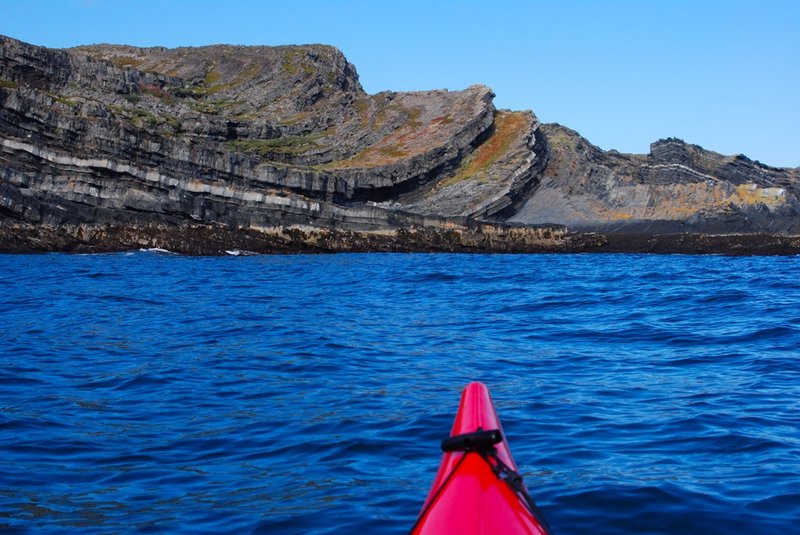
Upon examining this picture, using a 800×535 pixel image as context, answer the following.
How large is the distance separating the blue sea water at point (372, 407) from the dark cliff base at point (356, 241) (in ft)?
58.5

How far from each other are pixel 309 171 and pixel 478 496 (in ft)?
147

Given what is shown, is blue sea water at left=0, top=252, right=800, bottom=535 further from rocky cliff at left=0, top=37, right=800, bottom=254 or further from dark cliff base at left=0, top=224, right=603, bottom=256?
rocky cliff at left=0, top=37, right=800, bottom=254

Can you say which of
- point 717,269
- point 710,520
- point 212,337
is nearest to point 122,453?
point 710,520

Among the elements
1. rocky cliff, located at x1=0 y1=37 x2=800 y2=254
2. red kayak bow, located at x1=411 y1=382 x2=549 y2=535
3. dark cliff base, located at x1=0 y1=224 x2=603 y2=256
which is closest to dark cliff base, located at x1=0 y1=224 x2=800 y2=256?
dark cliff base, located at x1=0 y1=224 x2=603 y2=256

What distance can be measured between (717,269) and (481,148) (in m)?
31.6

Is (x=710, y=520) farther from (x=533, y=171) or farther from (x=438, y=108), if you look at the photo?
(x=438, y=108)

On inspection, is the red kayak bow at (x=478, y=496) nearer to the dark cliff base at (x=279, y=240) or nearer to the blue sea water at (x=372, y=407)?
the blue sea water at (x=372, y=407)

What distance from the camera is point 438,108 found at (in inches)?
2596

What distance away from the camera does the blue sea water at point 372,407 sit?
6.50m

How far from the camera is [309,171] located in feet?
158

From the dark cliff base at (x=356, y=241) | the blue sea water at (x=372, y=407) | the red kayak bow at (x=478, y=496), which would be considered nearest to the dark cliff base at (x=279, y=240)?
the dark cliff base at (x=356, y=241)

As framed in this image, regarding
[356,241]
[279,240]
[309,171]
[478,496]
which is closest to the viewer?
[478,496]

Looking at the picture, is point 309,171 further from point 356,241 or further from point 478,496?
point 478,496

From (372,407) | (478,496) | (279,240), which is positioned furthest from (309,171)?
(478,496)
